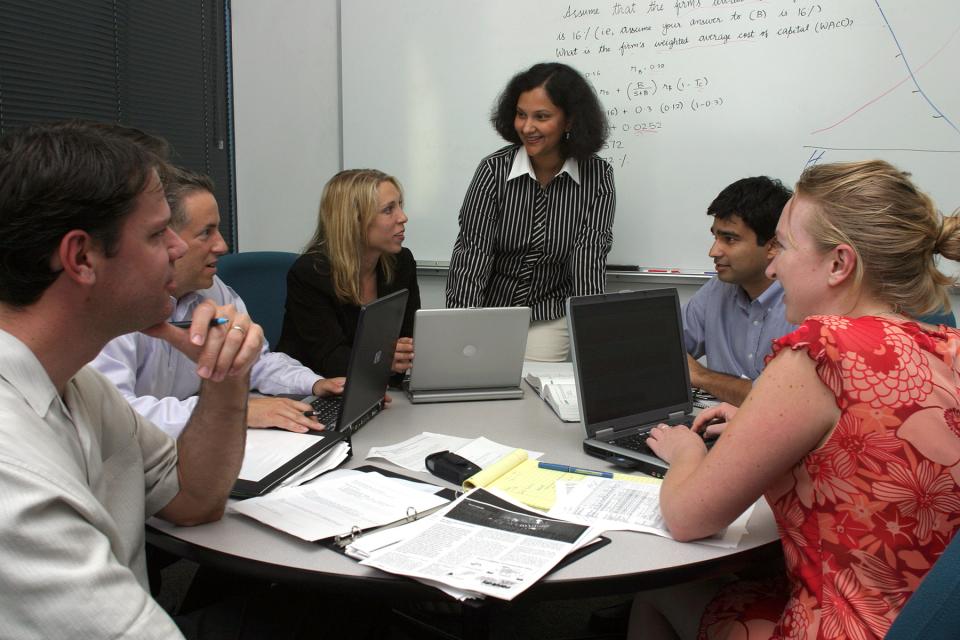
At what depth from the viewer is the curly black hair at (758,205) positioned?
2318 millimetres

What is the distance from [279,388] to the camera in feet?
7.02

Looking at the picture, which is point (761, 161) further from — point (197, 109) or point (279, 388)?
point (197, 109)

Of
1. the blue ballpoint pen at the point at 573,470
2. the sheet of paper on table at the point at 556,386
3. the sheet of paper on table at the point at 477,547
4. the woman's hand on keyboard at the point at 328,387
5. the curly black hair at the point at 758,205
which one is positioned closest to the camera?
the sheet of paper on table at the point at 477,547

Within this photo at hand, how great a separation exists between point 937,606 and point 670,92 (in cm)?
265

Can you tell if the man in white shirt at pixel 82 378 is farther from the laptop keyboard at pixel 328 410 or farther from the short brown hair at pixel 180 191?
the short brown hair at pixel 180 191

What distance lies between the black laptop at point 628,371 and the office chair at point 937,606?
67cm

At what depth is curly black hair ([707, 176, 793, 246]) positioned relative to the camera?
2318 mm

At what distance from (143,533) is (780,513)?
3.08ft

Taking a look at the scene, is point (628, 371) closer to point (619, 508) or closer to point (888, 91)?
point (619, 508)

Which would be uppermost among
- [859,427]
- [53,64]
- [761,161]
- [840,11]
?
[840,11]

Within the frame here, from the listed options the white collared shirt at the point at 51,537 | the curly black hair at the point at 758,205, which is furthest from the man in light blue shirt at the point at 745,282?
the white collared shirt at the point at 51,537

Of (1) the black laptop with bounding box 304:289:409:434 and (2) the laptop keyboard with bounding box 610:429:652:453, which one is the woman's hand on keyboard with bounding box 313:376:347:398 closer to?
(1) the black laptop with bounding box 304:289:409:434

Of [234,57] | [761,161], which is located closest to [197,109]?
[234,57]

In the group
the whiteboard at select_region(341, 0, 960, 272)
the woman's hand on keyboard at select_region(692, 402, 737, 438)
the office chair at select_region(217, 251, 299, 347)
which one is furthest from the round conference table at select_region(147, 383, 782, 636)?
the whiteboard at select_region(341, 0, 960, 272)
